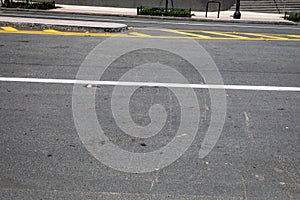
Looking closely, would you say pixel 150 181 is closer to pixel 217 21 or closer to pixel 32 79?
pixel 32 79

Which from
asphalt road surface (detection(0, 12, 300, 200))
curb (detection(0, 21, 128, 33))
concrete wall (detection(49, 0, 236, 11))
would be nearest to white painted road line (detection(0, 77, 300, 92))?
asphalt road surface (detection(0, 12, 300, 200))

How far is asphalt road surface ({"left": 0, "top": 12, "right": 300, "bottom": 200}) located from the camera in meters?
3.82

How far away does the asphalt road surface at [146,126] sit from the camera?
3.82 meters

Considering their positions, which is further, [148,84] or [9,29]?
[9,29]

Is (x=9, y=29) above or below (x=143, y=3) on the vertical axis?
below

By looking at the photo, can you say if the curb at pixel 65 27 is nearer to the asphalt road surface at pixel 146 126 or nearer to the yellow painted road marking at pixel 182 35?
the yellow painted road marking at pixel 182 35

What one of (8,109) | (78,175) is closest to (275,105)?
(78,175)

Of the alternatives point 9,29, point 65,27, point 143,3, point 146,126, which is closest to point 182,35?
point 65,27

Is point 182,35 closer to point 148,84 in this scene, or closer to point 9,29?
point 9,29

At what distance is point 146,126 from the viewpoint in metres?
5.16

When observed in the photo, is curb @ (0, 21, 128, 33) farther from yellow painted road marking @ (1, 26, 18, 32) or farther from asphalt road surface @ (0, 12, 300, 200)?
asphalt road surface @ (0, 12, 300, 200)

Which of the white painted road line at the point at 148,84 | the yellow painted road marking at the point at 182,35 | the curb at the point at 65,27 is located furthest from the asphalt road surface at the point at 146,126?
the curb at the point at 65,27

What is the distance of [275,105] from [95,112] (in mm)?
2745

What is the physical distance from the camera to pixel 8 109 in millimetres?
5566
